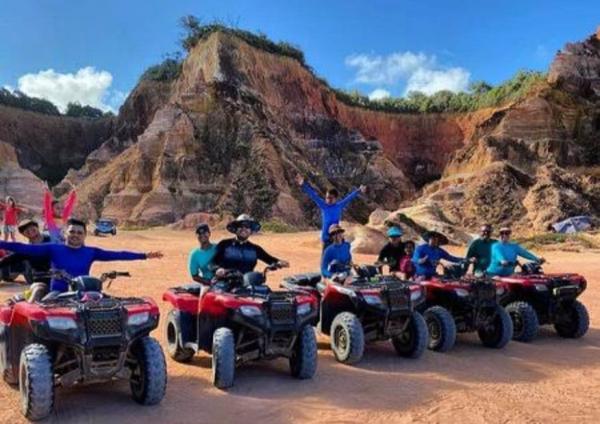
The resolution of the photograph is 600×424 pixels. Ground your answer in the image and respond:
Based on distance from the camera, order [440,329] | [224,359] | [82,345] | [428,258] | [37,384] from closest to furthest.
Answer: [37,384]
[82,345]
[224,359]
[440,329]
[428,258]

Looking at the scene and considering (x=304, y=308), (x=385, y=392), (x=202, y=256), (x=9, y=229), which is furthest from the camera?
(x=9, y=229)

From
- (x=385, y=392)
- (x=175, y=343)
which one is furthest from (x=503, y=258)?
(x=175, y=343)

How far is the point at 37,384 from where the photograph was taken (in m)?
5.45

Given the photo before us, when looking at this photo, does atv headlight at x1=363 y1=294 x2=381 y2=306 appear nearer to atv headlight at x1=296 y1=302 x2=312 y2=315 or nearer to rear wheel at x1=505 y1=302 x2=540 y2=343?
atv headlight at x1=296 y1=302 x2=312 y2=315

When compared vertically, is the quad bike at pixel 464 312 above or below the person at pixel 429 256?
below

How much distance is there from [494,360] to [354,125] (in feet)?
155

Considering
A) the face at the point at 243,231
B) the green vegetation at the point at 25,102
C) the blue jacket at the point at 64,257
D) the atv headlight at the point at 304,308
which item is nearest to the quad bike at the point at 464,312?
the atv headlight at the point at 304,308

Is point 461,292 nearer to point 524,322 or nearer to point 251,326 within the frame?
point 524,322

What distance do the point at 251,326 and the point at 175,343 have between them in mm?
1554

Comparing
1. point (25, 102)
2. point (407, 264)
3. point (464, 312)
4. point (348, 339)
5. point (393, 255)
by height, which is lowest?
point (348, 339)

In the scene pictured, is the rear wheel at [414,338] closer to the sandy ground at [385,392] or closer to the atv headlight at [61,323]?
the sandy ground at [385,392]

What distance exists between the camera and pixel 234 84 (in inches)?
1735

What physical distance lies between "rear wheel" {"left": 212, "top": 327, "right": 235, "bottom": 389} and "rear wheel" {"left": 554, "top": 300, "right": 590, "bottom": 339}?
5.41 m

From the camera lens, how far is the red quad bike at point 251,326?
22.0 feet
